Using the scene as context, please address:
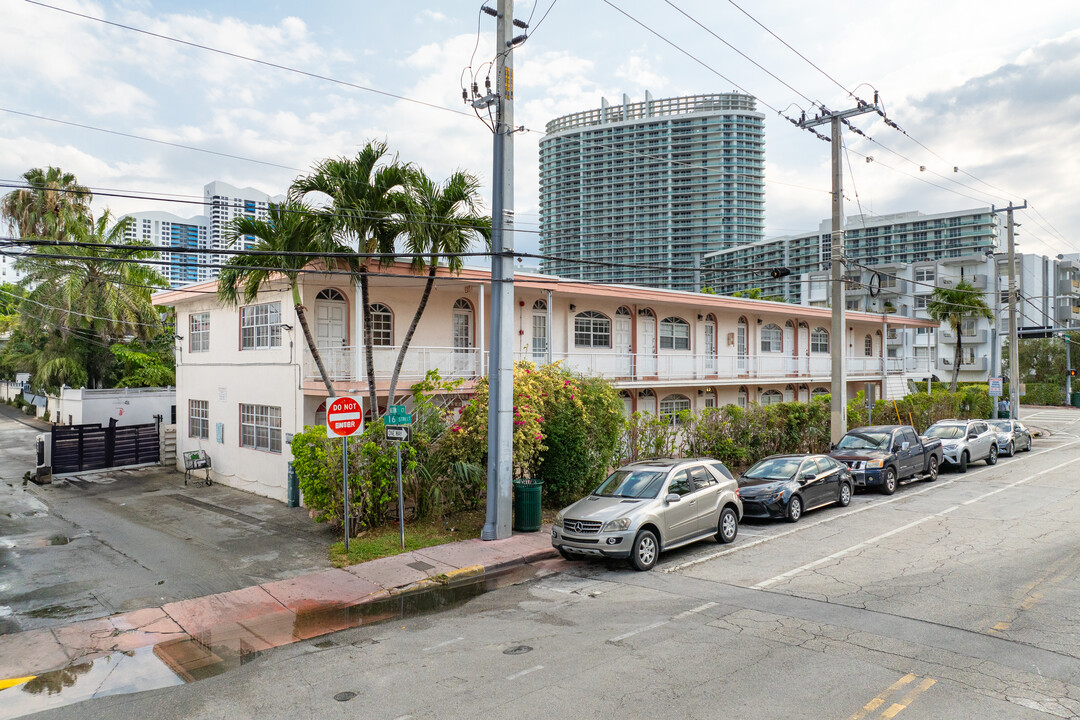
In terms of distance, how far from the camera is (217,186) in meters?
21.9

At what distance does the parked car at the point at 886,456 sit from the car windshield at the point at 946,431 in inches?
94.5

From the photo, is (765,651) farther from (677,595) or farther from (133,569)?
(133,569)

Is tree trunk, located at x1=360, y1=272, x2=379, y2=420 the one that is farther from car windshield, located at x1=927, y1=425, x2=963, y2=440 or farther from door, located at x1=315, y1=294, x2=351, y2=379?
car windshield, located at x1=927, y1=425, x2=963, y2=440

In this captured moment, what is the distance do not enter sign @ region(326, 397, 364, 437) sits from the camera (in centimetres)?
1197

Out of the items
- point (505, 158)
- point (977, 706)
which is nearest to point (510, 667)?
point (977, 706)

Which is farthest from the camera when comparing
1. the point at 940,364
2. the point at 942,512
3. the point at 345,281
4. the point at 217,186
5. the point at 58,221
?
the point at 940,364

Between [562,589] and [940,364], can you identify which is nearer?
[562,589]

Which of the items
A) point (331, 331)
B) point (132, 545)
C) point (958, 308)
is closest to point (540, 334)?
point (331, 331)

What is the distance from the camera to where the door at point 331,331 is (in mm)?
17438

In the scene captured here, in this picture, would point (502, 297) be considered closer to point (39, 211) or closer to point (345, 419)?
point (345, 419)

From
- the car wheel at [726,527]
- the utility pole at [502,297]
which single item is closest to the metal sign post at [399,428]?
the utility pole at [502,297]

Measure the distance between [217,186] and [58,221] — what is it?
574 inches

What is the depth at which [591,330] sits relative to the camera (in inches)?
977

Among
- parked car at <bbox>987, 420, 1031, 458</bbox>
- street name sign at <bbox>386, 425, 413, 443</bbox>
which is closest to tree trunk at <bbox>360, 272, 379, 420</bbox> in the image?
street name sign at <bbox>386, 425, 413, 443</bbox>
